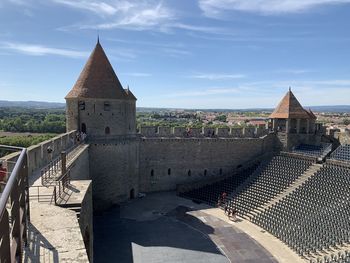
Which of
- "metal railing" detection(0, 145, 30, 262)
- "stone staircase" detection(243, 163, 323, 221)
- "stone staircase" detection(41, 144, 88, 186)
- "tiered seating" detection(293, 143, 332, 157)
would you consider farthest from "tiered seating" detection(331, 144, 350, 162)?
"metal railing" detection(0, 145, 30, 262)

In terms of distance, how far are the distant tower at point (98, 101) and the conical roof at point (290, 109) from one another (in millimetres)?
12680

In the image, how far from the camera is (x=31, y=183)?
994 centimetres

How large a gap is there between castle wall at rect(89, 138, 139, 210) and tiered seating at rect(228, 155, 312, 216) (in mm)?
7288

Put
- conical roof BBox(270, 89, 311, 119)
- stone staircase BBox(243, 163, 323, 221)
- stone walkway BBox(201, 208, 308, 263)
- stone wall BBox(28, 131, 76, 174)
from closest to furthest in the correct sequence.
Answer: stone wall BBox(28, 131, 76, 174) < stone walkway BBox(201, 208, 308, 263) < stone staircase BBox(243, 163, 323, 221) < conical roof BBox(270, 89, 311, 119)

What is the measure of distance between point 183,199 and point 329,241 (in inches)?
431

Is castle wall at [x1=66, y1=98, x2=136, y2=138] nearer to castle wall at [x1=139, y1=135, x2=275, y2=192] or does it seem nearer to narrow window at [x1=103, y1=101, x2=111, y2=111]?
narrow window at [x1=103, y1=101, x2=111, y2=111]

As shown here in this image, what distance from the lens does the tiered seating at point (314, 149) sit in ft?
77.2

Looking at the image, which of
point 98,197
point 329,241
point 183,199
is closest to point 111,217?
point 98,197

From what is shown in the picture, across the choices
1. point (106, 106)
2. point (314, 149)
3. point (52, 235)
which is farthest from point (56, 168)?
point (314, 149)

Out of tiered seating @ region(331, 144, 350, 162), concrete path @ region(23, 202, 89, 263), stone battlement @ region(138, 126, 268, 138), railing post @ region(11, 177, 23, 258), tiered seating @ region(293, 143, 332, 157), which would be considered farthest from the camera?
stone battlement @ region(138, 126, 268, 138)

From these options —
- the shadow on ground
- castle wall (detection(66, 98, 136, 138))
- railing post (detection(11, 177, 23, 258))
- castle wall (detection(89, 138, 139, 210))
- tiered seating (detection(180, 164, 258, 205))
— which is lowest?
the shadow on ground

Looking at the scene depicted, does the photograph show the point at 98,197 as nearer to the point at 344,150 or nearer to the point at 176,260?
the point at 176,260

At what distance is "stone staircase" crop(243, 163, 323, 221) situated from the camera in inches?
770

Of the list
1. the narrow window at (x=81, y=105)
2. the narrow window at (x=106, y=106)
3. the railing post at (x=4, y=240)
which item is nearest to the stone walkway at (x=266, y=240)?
the narrow window at (x=106, y=106)
